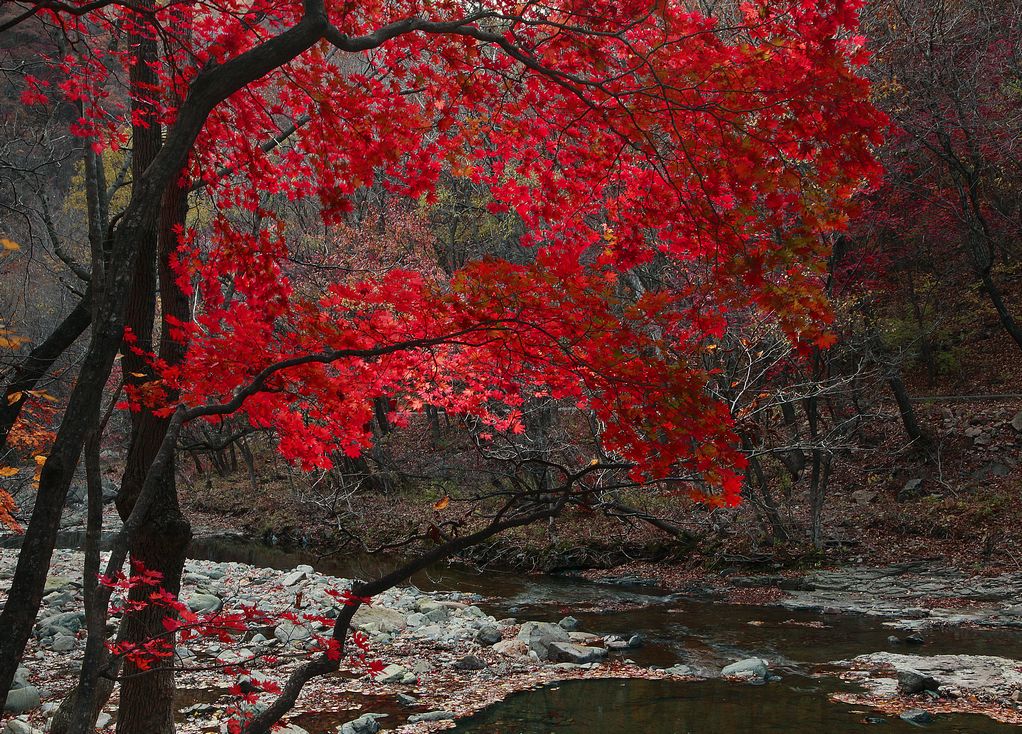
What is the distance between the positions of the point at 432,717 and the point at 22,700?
12.5ft

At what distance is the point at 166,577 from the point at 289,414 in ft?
5.60

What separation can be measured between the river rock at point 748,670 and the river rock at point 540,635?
211cm

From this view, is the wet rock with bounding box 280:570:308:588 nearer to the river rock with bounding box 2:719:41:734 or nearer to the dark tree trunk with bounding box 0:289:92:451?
the river rock with bounding box 2:719:41:734

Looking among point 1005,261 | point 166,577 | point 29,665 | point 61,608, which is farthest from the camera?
point 1005,261

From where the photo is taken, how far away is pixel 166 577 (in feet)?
16.7

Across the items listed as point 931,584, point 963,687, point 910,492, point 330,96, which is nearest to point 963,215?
point 910,492

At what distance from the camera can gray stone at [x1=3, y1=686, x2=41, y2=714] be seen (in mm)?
6902

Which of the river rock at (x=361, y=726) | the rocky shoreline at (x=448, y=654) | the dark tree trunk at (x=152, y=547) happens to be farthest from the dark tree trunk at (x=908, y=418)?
the dark tree trunk at (x=152, y=547)

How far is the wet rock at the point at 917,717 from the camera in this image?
6570mm

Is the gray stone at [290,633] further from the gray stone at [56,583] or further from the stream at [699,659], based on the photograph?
the gray stone at [56,583]

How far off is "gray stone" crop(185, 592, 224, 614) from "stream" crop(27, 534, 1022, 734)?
379cm

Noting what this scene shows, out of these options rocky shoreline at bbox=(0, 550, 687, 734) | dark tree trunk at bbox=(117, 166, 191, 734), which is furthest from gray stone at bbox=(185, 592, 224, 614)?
dark tree trunk at bbox=(117, 166, 191, 734)

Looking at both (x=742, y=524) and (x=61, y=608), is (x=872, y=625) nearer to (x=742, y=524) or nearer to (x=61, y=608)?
(x=742, y=524)

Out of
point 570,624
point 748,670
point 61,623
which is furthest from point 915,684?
point 61,623
